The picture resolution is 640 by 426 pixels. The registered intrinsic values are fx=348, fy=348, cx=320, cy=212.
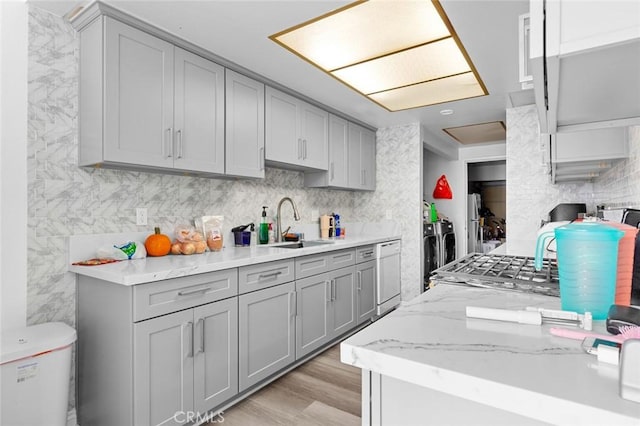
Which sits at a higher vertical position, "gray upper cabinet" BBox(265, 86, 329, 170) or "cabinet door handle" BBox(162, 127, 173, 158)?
"gray upper cabinet" BBox(265, 86, 329, 170)

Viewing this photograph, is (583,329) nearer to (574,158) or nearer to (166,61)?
(574,158)

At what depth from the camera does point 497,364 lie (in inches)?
23.2

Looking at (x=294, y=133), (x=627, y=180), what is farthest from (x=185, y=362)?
(x=627, y=180)

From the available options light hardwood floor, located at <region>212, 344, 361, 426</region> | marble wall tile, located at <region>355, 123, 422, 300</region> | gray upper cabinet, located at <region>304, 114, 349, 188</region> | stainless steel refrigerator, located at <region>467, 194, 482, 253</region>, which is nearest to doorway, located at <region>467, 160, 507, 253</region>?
stainless steel refrigerator, located at <region>467, 194, 482, 253</region>

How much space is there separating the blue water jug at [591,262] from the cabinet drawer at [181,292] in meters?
1.63

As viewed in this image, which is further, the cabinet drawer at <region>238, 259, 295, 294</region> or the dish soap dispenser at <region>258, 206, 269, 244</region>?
the dish soap dispenser at <region>258, 206, 269, 244</region>

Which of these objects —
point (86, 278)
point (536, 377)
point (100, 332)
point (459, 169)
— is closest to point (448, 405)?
point (536, 377)

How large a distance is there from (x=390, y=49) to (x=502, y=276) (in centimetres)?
166

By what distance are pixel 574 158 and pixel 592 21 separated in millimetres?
1791

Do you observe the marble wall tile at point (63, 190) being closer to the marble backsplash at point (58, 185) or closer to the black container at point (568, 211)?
the marble backsplash at point (58, 185)

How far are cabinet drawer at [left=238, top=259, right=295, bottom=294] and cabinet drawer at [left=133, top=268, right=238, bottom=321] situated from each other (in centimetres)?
6

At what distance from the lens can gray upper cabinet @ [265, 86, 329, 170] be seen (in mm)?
2871

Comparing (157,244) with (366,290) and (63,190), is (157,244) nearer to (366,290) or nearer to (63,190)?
(63,190)

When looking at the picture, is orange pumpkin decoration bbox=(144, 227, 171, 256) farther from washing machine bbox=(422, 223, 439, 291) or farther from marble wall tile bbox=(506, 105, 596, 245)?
marble wall tile bbox=(506, 105, 596, 245)
